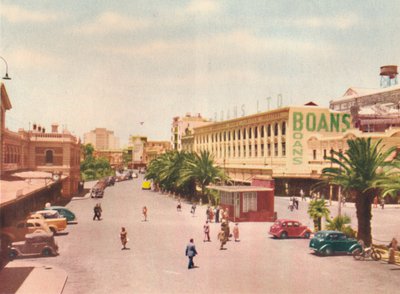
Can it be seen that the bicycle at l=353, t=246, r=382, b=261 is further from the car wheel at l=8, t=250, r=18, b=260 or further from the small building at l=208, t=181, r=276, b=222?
the car wheel at l=8, t=250, r=18, b=260

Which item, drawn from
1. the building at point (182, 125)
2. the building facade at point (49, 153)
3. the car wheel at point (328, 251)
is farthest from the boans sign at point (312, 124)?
the building at point (182, 125)

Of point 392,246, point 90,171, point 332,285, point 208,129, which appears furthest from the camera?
point 90,171

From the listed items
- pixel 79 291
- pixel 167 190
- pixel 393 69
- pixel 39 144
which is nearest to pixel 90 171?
pixel 167 190

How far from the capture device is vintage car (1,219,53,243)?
24744 mm

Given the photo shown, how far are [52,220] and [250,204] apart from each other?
55.2 ft

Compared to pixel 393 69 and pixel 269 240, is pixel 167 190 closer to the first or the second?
pixel 269 240

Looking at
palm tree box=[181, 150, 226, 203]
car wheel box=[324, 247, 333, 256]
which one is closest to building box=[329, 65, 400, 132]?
palm tree box=[181, 150, 226, 203]

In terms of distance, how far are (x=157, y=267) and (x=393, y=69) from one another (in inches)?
4002

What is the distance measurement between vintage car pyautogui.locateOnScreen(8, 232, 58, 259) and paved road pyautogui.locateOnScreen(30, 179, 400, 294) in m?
0.82

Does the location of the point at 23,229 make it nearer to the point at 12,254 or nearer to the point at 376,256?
the point at 12,254

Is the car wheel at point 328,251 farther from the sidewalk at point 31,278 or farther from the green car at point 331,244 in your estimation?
the sidewalk at point 31,278

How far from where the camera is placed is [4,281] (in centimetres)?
1966

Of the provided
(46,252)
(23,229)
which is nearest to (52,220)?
(23,229)

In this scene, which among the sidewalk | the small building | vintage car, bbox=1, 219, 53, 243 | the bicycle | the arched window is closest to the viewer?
the sidewalk
